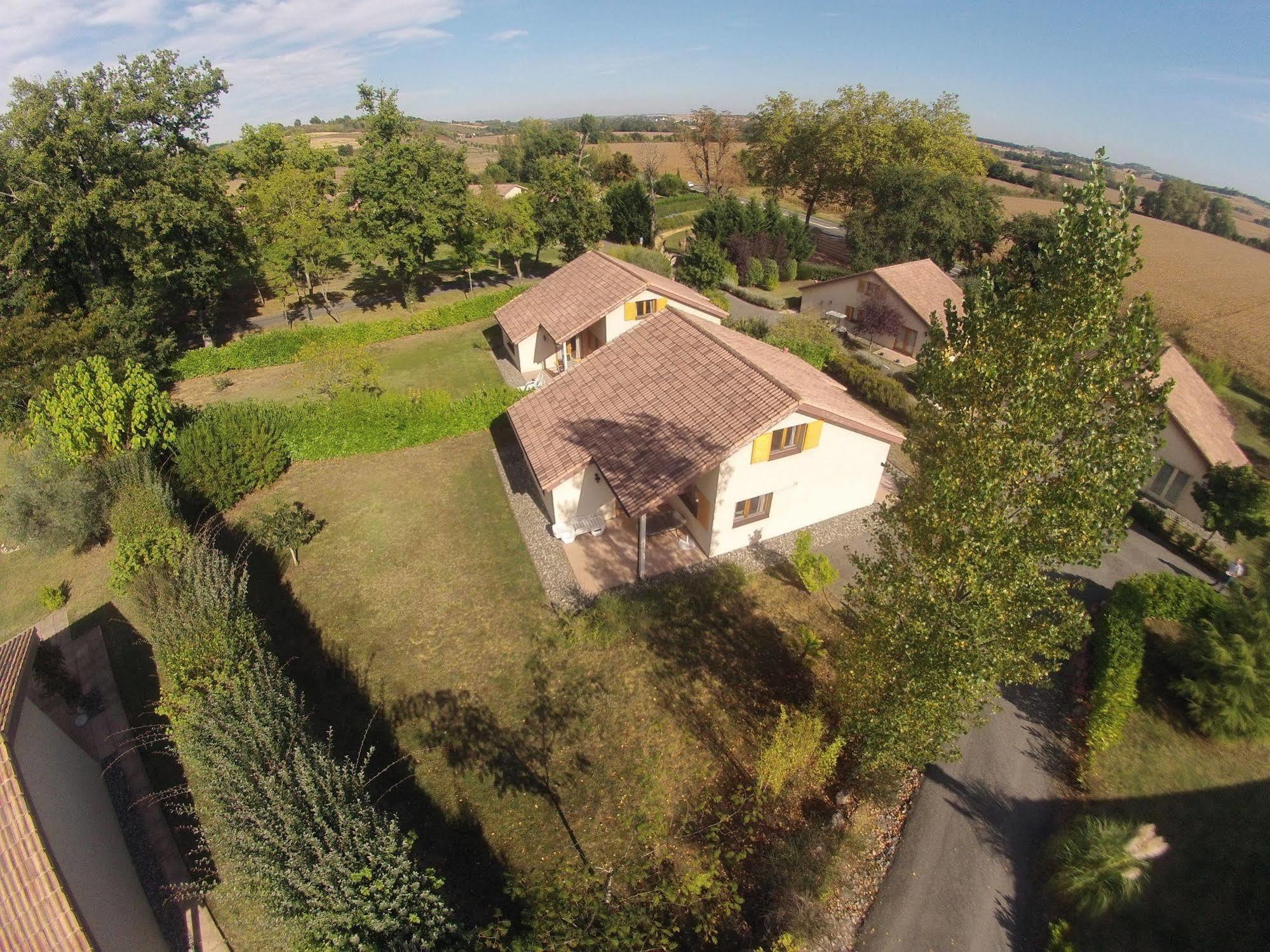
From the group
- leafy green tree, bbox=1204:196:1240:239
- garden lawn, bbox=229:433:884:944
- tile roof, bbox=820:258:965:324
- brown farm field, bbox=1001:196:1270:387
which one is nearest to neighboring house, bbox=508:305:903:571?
garden lawn, bbox=229:433:884:944

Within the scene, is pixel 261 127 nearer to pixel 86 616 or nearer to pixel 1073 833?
pixel 86 616

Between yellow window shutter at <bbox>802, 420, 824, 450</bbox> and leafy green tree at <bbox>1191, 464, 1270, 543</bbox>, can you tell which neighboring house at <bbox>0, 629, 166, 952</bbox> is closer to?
yellow window shutter at <bbox>802, 420, 824, 450</bbox>

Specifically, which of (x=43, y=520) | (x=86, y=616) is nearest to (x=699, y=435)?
(x=86, y=616)

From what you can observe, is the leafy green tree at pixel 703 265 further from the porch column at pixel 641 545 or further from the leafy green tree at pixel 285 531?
the leafy green tree at pixel 285 531

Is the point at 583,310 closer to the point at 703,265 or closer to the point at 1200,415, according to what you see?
the point at 703,265

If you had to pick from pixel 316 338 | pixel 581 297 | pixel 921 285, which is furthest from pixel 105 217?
pixel 921 285

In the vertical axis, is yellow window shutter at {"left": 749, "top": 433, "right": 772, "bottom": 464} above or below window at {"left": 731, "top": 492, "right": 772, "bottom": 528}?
above

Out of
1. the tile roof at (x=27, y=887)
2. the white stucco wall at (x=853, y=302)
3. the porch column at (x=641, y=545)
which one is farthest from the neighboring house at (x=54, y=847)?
the white stucco wall at (x=853, y=302)
